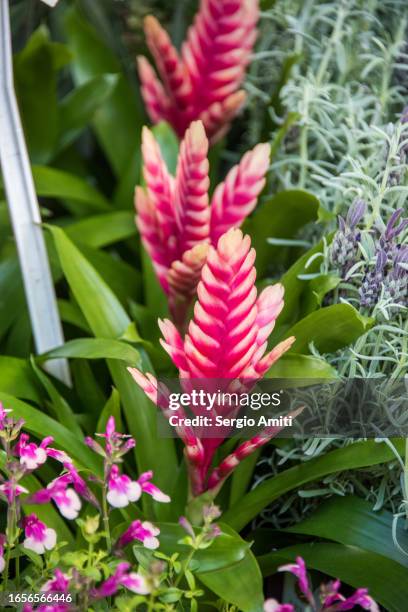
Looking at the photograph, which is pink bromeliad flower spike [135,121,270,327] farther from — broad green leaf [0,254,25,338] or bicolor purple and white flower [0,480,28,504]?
bicolor purple and white flower [0,480,28,504]

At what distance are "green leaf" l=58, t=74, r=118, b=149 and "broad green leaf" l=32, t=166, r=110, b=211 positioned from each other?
0.11 meters

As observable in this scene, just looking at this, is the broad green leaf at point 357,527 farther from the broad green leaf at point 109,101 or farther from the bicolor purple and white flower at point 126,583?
the broad green leaf at point 109,101

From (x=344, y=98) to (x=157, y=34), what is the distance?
12.5 inches

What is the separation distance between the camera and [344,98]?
1.25 metres

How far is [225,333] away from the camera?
80 centimetres

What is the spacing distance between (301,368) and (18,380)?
14.2 inches

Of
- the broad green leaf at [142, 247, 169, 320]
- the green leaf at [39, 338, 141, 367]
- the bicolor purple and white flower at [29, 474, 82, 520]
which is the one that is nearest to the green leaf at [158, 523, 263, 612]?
the bicolor purple and white flower at [29, 474, 82, 520]

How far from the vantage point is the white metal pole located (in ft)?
Result: 3.29

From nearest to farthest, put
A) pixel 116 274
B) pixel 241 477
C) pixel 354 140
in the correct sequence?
pixel 241 477 < pixel 354 140 < pixel 116 274

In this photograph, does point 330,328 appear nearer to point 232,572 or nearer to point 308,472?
point 308,472

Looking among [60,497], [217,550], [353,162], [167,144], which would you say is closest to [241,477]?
[217,550]

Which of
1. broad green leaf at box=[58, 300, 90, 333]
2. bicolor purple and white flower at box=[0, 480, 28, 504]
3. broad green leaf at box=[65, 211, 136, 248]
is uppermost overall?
broad green leaf at box=[65, 211, 136, 248]

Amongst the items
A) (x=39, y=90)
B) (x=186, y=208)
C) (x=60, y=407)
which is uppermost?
(x=39, y=90)

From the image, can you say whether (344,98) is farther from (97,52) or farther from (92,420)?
(92,420)
